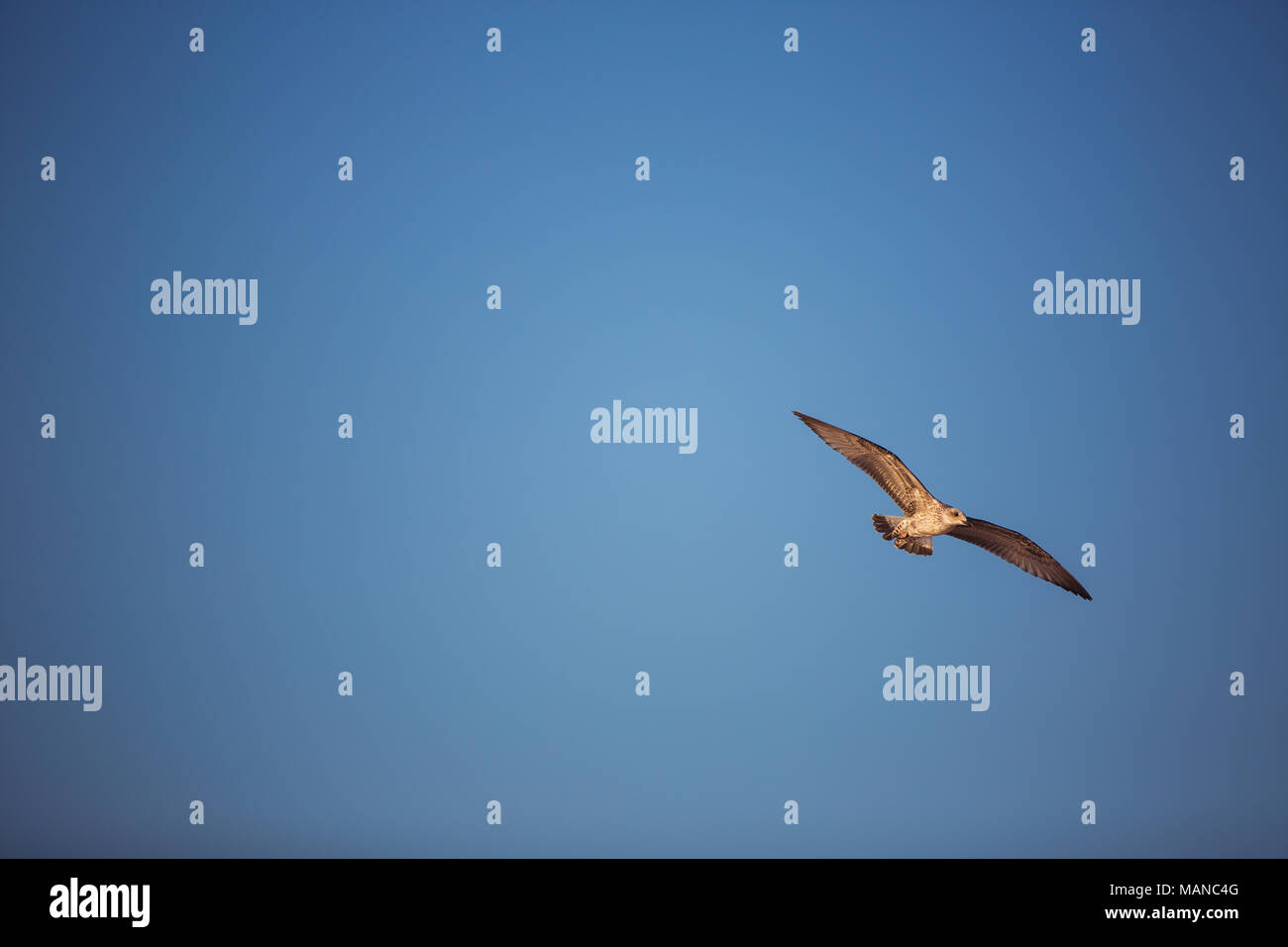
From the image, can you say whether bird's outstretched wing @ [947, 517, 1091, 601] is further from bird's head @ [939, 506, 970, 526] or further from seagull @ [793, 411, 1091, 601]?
bird's head @ [939, 506, 970, 526]

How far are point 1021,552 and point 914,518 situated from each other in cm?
128

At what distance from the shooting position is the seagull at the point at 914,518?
742 cm

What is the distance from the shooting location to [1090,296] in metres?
8.98

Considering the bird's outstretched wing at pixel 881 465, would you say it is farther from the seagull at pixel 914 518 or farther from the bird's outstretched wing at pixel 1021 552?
the bird's outstretched wing at pixel 1021 552

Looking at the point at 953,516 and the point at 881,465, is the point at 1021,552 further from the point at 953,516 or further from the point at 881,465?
the point at 881,465

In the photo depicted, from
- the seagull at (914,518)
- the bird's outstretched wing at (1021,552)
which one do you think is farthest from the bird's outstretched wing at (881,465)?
the bird's outstretched wing at (1021,552)

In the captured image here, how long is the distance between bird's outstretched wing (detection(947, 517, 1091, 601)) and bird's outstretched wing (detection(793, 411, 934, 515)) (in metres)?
0.59
